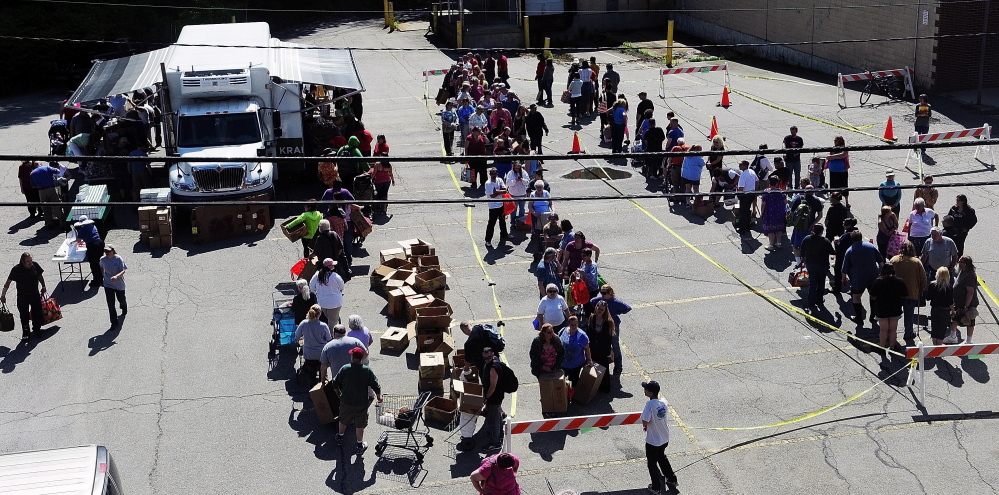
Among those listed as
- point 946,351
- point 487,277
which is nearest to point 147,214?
point 487,277

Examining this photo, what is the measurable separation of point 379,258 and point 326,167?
487cm

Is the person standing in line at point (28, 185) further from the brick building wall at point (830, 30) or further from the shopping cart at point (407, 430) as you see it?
the brick building wall at point (830, 30)

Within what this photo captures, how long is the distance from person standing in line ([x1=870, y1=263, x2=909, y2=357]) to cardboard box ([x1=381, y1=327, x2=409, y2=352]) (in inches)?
268

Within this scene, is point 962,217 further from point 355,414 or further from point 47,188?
point 47,188

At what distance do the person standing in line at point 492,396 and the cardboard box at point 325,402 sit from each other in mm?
1955

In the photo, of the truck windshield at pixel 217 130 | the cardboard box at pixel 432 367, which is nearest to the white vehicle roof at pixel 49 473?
the cardboard box at pixel 432 367

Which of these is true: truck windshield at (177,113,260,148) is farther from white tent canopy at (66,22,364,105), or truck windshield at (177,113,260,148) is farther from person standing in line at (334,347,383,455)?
person standing in line at (334,347,383,455)

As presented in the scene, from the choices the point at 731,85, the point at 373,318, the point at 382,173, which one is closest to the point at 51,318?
the point at 373,318

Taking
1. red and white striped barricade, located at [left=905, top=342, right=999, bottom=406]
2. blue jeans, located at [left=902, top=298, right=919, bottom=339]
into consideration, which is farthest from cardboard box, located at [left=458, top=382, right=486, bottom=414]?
blue jeans, located at [left=902, top=298, right=919, bottom=339]

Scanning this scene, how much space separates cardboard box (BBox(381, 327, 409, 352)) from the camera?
15461 millimetres

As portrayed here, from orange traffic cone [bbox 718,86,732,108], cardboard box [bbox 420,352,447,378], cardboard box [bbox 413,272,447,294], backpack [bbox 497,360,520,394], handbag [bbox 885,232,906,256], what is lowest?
cardboard box [bbox 420,352,447,378]

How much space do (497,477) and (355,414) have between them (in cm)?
271

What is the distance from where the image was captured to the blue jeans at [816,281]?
16.1m

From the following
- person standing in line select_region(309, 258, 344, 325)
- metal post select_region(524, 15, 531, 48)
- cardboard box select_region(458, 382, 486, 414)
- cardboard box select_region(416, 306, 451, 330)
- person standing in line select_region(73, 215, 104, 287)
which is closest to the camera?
cardboard box select_region(458, 382, 486, 414)
